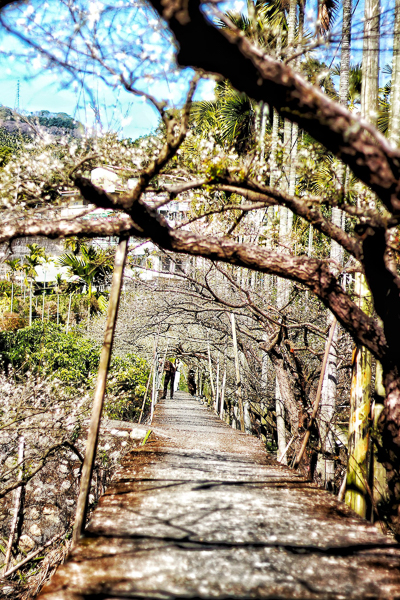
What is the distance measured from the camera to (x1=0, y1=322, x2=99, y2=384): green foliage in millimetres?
13992

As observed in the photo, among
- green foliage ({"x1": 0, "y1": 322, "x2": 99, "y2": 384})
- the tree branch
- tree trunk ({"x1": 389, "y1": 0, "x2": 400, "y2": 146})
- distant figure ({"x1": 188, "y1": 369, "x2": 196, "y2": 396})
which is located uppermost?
tree trunk ({"x1": 389, "y1": 0, "x2": 400, "y2": 146})

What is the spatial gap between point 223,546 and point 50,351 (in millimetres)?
12672

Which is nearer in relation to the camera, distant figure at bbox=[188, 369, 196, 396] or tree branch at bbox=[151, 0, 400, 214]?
tree branch at bbox=[151, 0, 400, 214]

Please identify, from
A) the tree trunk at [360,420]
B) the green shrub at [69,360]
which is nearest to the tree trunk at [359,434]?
the tree trunk at [360,420]

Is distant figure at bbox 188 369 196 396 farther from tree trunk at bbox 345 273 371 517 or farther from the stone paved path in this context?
the stone paved path

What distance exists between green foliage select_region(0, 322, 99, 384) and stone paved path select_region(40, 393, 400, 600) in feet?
34.9

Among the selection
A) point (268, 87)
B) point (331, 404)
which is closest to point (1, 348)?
point (331, 404)

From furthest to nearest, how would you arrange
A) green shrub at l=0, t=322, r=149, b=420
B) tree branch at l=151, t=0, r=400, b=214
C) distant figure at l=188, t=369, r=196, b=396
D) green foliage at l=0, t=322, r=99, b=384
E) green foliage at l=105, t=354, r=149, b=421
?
1. distant figure at l=188, t=369, r=196, b=396
2. green foliage at l=0, t=322, r=99, b=384
3. green shrub at l=0, t=322, r=149, b=420
4. green foliage at l=105, t=354, r=149, b=421
5. tree branch at l=151, t=0, r=400, b=214

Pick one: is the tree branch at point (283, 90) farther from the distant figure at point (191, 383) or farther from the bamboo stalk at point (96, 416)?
the distant figure at point (191, 383)

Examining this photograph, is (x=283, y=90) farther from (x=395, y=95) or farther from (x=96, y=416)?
(x=395, y=95)

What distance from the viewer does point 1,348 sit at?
15.7 m

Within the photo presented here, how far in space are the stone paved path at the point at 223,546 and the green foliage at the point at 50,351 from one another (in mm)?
10626

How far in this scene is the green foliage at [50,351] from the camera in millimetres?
13992

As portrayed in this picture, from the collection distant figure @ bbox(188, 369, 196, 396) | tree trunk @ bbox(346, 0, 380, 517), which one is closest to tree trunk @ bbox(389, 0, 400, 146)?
tree trunk @ bbox(346, 0, 380, 517)
